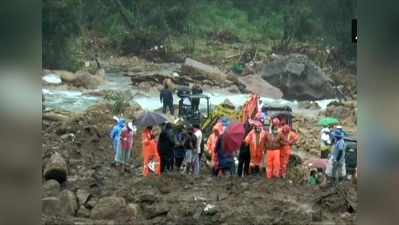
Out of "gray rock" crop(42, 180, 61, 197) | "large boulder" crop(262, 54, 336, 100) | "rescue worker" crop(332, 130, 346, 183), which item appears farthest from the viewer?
"large boulder" crop(262, 54, 336, 100)

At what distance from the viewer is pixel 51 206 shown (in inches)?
256

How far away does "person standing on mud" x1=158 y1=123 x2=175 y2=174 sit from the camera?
664 centimetres

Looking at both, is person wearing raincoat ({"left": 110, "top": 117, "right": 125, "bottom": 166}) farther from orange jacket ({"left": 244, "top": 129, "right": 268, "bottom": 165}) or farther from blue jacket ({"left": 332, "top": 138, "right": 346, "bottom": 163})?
blue jacket ({"left": 332, "top": 138, "right": 346, "bottom": 163})

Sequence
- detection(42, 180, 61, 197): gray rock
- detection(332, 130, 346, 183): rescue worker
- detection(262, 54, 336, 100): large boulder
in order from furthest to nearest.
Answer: detection(262, 54, 336, 100): large boulder
detection(332, 130, 346, 183): rescue worker
detection(42, 180, 61, 197): gray rock

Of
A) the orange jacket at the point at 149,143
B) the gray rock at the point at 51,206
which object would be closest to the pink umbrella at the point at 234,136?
the orange jacket at the point at 149,143

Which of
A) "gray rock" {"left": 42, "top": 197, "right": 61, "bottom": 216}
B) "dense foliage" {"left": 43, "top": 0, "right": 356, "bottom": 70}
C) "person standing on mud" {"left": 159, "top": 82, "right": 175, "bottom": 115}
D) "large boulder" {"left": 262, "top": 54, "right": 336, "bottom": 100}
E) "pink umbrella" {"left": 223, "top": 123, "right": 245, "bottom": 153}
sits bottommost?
"gray rock" {"left": 42, "top": 197, "right": 61, "bottom": 216}

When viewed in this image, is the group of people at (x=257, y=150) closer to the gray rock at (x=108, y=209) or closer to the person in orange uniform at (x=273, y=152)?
the person in orange uniform at (x=273, y=152)

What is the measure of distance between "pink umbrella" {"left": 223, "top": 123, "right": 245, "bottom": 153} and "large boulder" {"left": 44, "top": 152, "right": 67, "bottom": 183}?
161cm

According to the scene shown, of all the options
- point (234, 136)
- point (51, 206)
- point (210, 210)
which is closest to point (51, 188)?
point (51, 206)

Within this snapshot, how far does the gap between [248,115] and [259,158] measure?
1.45 feet

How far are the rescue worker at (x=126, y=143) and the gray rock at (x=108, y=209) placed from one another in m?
0.35

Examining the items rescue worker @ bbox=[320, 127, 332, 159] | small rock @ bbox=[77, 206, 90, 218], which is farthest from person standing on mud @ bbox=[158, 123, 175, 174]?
rescue worker @ bbox=[320, 127, 332, 159]

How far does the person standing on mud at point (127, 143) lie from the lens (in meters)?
6.63
